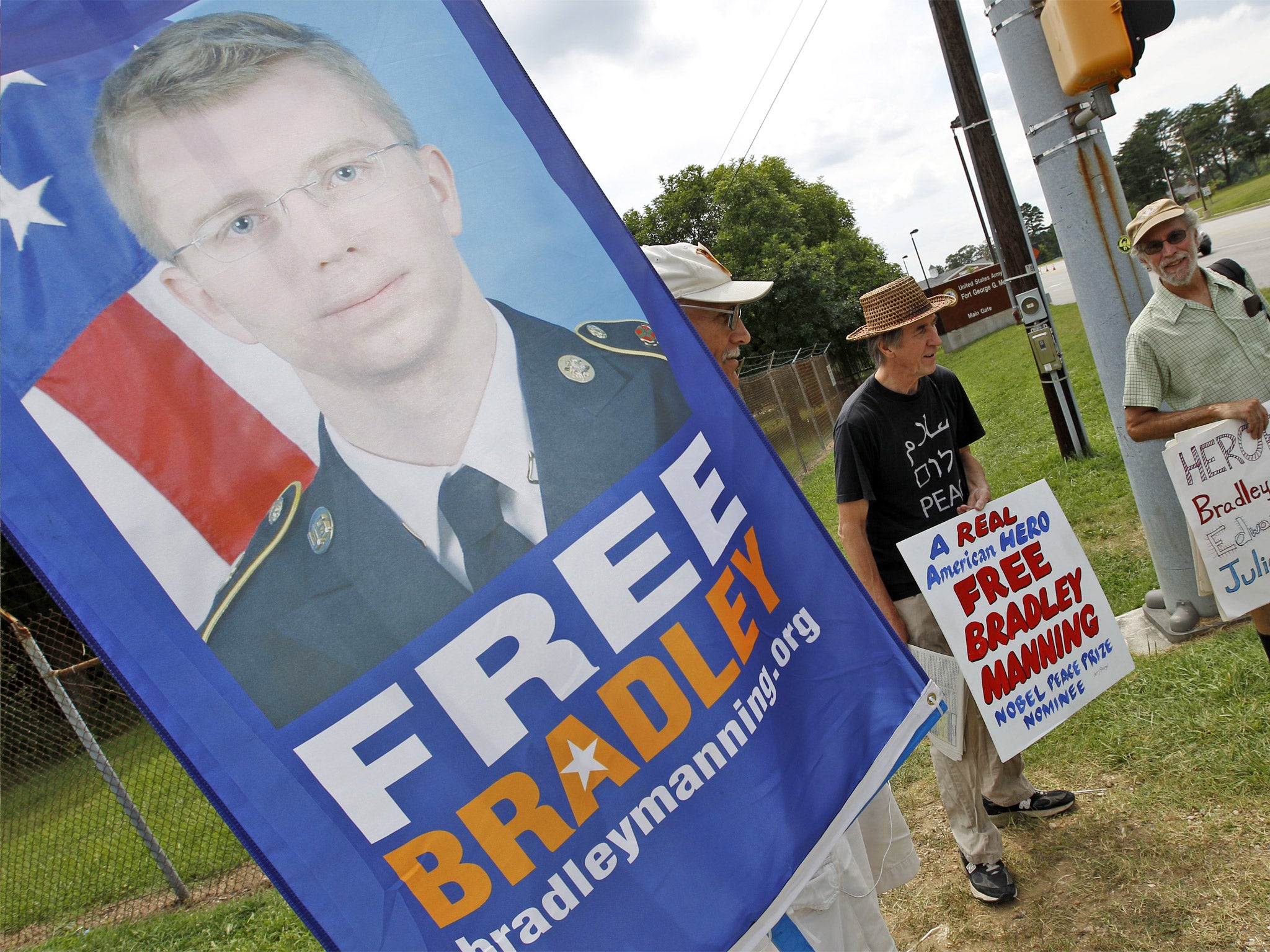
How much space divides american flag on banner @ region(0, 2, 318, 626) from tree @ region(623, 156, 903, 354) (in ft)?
96.1

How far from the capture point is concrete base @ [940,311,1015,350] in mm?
41250

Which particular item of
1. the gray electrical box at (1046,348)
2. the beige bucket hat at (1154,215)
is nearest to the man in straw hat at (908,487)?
the beige bucket hat at (1154,215)

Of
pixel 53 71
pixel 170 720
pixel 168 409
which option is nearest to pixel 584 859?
pixel 170 720

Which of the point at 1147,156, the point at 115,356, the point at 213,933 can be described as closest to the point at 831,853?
the point at 115,356

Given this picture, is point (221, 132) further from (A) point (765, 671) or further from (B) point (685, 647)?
(A) point (765, 671)

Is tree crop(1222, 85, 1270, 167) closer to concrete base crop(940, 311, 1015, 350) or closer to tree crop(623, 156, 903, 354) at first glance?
concrete base crop(940, 311, 1015, 350)

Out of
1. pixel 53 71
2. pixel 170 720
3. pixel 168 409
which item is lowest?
pixel 170 720

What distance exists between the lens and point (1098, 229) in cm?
412

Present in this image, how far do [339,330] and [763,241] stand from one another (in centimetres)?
3381

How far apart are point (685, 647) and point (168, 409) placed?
0.75m

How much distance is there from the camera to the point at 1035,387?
47.0 feet

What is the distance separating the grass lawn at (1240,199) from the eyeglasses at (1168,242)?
45.3 m

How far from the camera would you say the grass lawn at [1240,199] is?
49.9m

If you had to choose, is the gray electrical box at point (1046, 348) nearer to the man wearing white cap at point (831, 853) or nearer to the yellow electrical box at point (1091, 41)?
the yellow electrical box at point (1091, 41)
